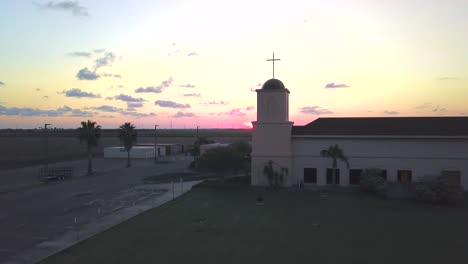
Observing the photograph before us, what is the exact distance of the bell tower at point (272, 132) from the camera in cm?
3838

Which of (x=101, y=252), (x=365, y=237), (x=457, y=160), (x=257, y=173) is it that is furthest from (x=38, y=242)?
(x=457, y=160)

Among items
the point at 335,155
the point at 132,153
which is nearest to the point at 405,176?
the point at 335,155

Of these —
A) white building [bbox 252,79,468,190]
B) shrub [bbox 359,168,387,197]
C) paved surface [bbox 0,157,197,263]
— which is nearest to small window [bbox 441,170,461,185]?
white building [bbox 252,79,468,190]

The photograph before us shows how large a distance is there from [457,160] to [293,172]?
1502 centimetres

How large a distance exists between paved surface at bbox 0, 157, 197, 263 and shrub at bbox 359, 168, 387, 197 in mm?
17421

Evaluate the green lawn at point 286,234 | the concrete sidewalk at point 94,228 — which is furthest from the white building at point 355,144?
the concrete sidewalk at point 94,228

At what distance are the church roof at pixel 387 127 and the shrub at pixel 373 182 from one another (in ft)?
13.1

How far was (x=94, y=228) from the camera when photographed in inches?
925

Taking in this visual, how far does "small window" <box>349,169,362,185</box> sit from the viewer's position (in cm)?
3681

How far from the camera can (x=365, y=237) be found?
69.3 feet

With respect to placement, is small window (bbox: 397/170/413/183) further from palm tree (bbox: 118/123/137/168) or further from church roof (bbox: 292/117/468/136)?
palm tree (bbox: 118/123/137/168)

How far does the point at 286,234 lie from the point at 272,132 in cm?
1796

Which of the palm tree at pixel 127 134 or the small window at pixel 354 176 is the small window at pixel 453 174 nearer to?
the small window at pixel 354 176

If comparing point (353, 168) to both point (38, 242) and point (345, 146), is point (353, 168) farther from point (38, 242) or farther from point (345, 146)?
point (38, 242)
